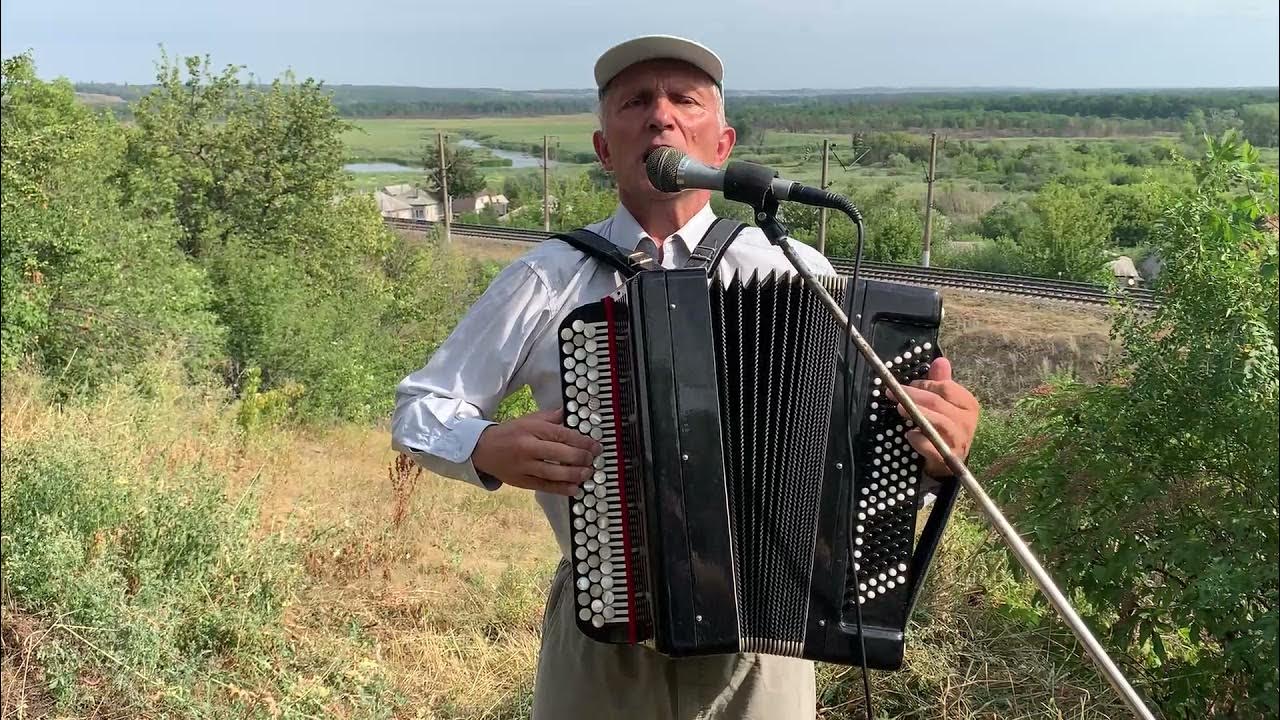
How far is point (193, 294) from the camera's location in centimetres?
1371

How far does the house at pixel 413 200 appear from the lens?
39.2m

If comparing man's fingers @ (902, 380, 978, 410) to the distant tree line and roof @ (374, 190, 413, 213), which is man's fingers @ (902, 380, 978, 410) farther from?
roof @ (374, 190, 413, 213)

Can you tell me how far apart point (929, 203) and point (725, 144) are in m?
8.40

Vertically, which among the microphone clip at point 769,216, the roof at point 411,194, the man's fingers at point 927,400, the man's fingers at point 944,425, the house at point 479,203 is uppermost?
the microphone clip at point 769,216

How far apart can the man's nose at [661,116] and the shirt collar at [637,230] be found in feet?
0.67

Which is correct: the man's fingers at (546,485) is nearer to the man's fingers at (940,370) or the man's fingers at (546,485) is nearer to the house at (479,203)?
the man's fingers at (940,370)

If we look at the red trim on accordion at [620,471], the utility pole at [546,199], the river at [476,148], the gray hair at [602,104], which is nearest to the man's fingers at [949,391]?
the red trim on accordion at [620,471]

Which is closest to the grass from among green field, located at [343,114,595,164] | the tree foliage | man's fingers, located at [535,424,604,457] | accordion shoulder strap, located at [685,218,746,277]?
accordion shoulder strap, located at [685,218,746,277]

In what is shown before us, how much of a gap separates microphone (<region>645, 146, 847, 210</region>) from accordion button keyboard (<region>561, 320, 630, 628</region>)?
1.03 ft

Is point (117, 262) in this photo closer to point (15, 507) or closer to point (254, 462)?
point (254, 462)

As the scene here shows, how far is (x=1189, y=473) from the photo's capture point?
251 cm

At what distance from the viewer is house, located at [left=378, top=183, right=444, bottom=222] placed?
39.2 meters

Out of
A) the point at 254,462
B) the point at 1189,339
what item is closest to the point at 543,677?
the point at 1189,339

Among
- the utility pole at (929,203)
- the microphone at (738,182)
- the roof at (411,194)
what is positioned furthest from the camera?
the roof at (411,194)
